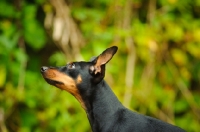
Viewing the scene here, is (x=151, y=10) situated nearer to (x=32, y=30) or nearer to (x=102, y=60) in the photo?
(x=32, y=30)

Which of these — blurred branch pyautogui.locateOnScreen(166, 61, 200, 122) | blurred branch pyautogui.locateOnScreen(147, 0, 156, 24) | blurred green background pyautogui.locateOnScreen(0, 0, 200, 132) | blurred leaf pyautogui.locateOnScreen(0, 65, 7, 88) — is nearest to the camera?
blurred leaf pyautogui.locateOnScreen(0, 65, 7, 88)

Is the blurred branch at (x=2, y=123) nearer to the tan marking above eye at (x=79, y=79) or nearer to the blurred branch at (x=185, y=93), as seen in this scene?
the blurred branch at (x=185, y=93)

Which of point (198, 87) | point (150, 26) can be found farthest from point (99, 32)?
point (198, 87)

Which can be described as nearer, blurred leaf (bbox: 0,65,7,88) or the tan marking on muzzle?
the tan marking on muzzle

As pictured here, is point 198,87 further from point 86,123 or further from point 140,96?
point 86,123

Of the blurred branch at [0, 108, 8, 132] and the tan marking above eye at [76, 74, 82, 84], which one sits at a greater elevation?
the tan marking above eye at [76, 74, 82, 84]

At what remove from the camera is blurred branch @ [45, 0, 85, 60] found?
6.10 metres

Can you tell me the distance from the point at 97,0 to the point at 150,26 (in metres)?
0.69

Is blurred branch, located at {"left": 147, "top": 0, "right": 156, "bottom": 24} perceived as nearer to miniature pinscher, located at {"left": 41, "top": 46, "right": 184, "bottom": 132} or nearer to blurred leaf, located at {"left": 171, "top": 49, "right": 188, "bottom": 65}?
blurred leaf, located at {"left": 171, "top": 49, "right": 188, "bottom": 65}

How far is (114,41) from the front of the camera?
19.6 feet

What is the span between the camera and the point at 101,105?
3529 mm

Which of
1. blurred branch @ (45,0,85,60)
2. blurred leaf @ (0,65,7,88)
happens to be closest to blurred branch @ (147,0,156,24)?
blurred branch @ (45,0,85,60)

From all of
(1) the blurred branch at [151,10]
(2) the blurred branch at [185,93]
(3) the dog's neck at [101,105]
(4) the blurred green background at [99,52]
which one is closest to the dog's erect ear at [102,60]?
(3) the dog's neck at [101,105]

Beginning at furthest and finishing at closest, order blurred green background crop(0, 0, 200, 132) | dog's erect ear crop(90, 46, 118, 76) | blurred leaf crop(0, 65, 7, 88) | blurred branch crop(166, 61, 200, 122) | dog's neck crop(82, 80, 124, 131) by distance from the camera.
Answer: blurred branch crop(166, 61, 200, 122) < blurred green background crop(0, 0, 200, 132) < blurred leaf crop(0, 65, 7, 88) < dog's neck crop(82, 80, 124, 131) < dog's erect ear crop(90, 46, 118, 76)
